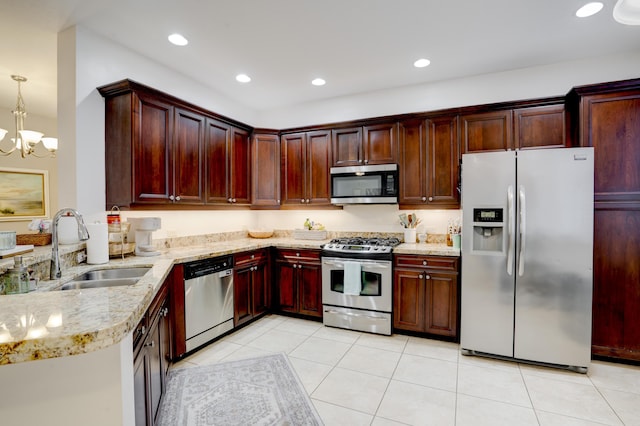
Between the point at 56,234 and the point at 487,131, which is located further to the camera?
the point at 487,131

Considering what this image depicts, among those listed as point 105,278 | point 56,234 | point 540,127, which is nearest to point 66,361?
point 56,234

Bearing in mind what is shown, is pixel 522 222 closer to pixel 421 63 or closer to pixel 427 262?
pixel 427 262

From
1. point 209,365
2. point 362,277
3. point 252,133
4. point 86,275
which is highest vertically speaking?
point 252,133

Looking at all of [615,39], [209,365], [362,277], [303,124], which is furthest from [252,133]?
[615,39]

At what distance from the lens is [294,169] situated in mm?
4230

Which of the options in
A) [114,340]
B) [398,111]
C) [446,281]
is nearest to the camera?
[114,340]

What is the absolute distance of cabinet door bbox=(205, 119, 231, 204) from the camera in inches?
136

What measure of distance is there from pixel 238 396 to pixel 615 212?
3452 millimetres

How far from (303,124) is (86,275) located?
3.19 metres

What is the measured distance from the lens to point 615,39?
9.25 ft

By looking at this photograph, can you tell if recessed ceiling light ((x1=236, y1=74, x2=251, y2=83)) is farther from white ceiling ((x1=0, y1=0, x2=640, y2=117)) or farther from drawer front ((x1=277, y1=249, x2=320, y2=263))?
drawer front ((x1=277, y1=249, x2=320, y2=263))

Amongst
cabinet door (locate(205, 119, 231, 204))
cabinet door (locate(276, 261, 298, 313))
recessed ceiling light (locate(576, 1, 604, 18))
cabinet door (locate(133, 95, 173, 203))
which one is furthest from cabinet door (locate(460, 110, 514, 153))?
cabinet door (locate(133, 95, 173, 203))

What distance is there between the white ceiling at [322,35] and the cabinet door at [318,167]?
0.72m

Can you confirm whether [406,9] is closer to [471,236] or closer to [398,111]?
[398,111]
